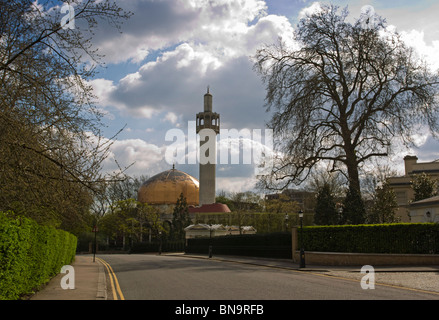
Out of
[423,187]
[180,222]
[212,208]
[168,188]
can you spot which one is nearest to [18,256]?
[423,187]

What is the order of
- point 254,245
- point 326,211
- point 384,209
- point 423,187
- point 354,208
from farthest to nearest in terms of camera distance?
point 384,209 < point 423,187 < point 326,211 < point 254,245 < point 354,208

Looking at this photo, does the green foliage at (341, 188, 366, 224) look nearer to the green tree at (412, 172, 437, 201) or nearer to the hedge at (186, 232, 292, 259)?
the hedge at (186, 232, 292, 259)

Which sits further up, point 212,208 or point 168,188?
point 168,188

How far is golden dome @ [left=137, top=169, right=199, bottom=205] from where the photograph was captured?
95812mm

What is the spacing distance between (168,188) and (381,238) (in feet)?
246

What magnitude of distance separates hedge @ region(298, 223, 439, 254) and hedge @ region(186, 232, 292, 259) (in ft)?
11.8

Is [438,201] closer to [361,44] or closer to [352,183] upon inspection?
[352,183]

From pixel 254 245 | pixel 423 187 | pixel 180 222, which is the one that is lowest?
pixel 254 245

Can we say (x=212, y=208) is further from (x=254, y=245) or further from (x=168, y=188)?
(x=254, y=245)

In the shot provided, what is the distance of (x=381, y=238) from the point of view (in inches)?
949

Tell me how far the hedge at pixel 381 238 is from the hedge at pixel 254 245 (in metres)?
3.60

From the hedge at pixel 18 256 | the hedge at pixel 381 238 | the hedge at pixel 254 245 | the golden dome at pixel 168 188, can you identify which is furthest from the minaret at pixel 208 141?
the hedge at pixel 18 256

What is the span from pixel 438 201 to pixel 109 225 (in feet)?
193
